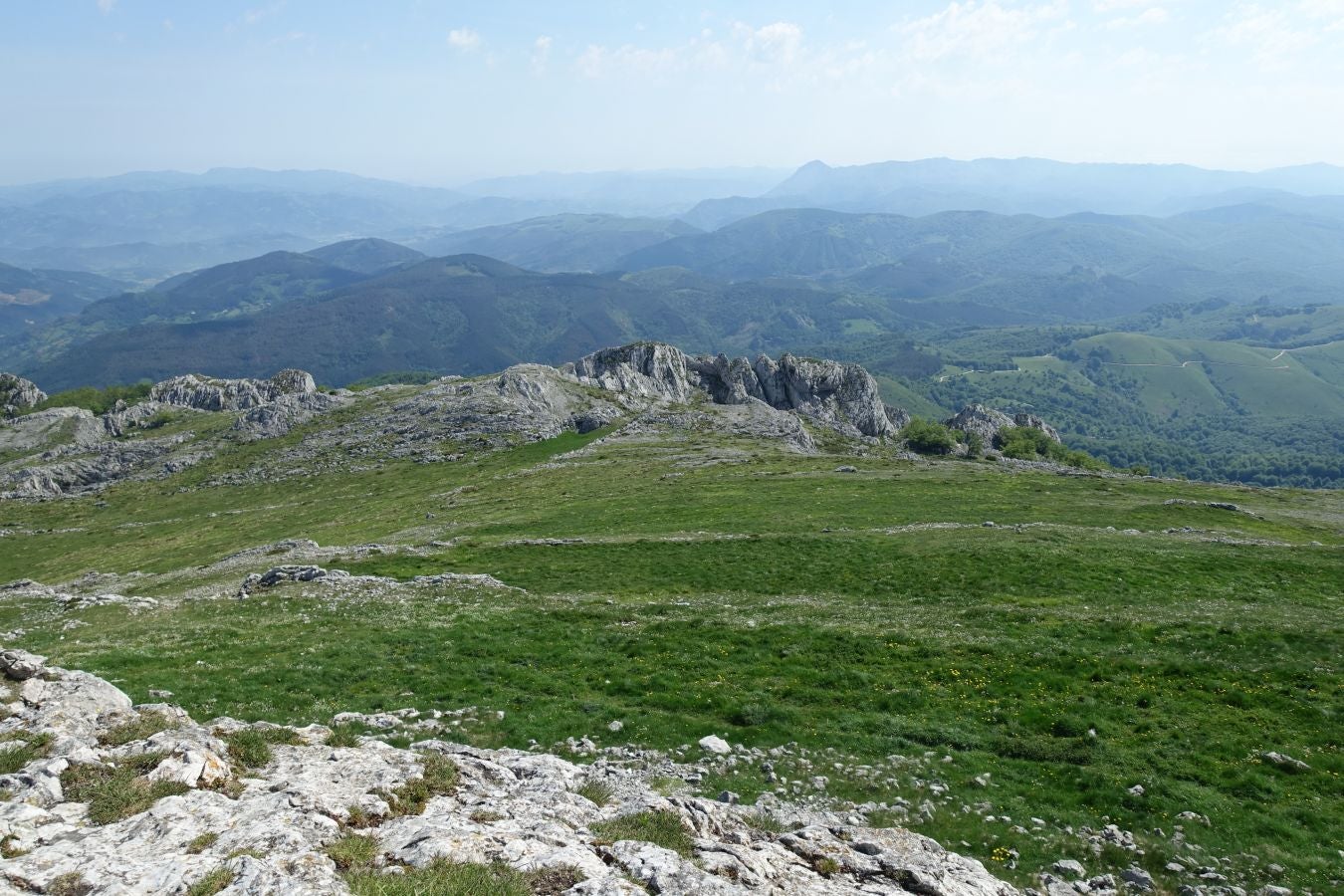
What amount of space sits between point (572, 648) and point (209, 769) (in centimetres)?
1739

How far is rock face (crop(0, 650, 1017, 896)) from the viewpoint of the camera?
12.5m

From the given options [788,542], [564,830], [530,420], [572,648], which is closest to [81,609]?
[572,648]

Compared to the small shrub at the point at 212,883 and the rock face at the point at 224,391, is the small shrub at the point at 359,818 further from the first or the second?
the rock face at the point at 224,391

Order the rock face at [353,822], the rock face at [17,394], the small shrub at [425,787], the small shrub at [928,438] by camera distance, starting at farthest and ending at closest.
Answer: the rock face at [17,394], the small shrub at [928,438], the small shrub at [425,787], the rock face at [353,822]

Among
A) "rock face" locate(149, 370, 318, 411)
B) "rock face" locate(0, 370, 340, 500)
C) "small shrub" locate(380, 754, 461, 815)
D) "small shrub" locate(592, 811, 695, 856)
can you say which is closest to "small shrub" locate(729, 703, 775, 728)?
"small shrub" locate(592, 811, 695, 856)

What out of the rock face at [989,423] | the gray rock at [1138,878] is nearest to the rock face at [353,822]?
the gray rock at [1138,878]

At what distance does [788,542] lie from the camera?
51.9m

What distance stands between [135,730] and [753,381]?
500 ft

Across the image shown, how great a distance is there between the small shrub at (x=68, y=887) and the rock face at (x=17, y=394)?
225m

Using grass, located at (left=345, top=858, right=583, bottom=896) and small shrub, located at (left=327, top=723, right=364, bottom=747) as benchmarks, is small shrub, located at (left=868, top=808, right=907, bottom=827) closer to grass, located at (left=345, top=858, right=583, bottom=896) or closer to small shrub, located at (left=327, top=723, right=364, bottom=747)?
grass, located at (left=345, top=858, right=583, bottom=896)

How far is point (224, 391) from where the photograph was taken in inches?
6698

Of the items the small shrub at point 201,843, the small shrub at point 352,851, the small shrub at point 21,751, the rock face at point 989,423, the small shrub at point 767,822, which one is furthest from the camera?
the rock face at point 989,423

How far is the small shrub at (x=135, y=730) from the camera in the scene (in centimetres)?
1734

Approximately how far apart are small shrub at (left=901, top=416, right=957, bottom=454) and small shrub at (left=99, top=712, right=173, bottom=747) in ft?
400
